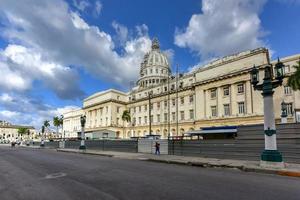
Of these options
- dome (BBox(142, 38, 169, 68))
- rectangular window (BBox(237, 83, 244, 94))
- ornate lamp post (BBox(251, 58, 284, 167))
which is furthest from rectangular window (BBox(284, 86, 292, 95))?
dome (BBox(142, 38, 169, 68))

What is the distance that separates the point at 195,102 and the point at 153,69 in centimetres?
5393

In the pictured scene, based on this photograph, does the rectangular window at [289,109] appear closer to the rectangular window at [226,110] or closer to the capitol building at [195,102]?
the capitol building at [195,102]

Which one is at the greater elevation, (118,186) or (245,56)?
(245,56)

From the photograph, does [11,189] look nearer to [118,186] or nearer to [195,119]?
[118,186]

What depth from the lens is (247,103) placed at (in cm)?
5262

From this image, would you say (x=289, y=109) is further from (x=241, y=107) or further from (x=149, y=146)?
(x=149, y=146)

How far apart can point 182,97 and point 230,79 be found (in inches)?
706

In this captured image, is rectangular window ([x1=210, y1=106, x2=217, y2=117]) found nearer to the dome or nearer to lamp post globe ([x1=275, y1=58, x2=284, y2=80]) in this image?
lamp post globe ([x1=275, y1=58, x2=284, y2=80])

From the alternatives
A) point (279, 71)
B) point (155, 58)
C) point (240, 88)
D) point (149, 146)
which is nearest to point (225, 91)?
point (240, 88)

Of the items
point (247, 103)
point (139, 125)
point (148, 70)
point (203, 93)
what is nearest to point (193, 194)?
point (247, 103)

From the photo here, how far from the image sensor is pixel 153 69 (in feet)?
378

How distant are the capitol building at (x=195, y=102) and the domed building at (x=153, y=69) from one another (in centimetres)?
51

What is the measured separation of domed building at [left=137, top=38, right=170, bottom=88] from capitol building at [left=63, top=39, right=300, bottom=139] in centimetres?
51

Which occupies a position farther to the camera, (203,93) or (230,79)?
(203,93)
